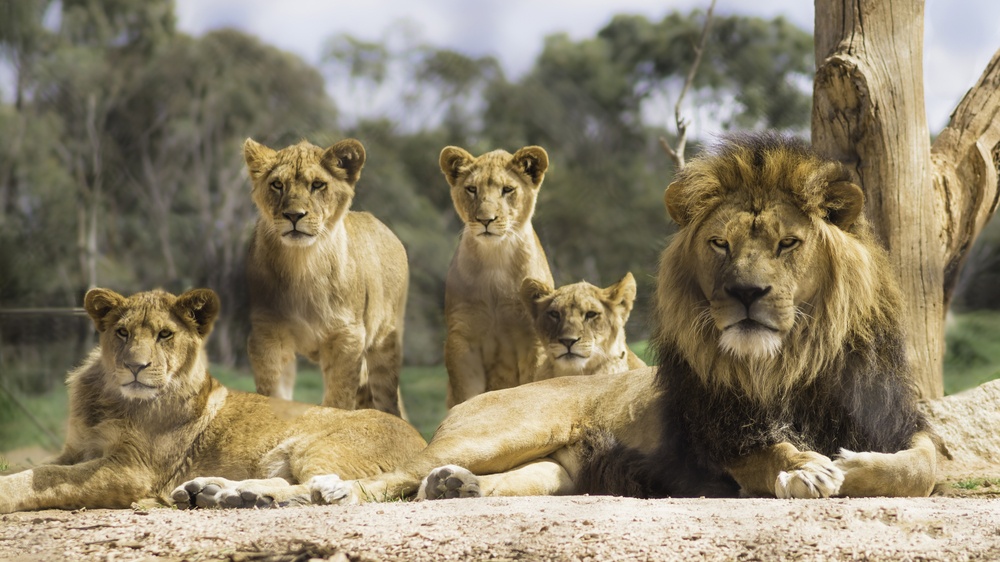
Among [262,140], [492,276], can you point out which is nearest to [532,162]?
[492,276]

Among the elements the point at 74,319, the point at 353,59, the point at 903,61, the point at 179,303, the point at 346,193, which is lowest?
the point at 74,319

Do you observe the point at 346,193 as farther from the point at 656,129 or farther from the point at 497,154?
the point at 656,129

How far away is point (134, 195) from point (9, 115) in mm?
2231

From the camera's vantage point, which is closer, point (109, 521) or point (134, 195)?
point (109, 521)

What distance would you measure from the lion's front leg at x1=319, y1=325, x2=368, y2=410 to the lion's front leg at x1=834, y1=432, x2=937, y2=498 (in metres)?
2.43

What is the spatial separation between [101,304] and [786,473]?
243 centimetres

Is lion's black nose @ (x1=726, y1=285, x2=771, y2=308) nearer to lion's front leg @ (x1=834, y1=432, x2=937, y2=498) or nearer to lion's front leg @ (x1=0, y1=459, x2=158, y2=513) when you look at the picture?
lion's front leg @ (x1=834, y1=432, x2=937, y2=498)

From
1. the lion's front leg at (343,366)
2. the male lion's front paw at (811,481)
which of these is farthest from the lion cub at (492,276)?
the male lion's front paw at (811,481)

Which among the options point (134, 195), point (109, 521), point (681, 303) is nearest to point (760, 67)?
point (134, 195)

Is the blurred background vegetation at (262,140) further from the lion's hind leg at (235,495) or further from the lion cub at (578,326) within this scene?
the lion's hind leg at (235,495)

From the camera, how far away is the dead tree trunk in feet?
15.5

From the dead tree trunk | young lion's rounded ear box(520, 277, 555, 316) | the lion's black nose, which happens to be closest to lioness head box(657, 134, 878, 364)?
the lion's black nose

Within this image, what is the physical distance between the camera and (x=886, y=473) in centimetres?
321

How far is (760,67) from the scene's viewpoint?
16.6 metres
